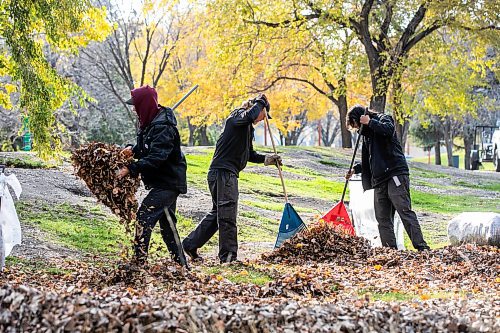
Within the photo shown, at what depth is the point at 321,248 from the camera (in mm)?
9297

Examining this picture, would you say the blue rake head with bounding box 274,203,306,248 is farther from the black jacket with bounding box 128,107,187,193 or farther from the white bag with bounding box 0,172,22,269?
the white bag with bounding box 0,172,22,269

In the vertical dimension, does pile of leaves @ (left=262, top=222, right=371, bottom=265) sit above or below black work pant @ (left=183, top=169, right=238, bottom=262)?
below

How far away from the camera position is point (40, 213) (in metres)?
11.3

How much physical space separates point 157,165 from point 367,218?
4.14 meters

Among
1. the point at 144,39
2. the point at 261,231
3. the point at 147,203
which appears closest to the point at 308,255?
the point at 147,203

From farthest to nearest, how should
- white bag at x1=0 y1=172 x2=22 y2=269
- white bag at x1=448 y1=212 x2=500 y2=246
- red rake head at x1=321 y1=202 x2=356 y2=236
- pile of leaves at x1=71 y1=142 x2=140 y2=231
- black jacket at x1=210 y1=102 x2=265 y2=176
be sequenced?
red rake head at x1=321 y1=202 x2=356 y2=236 → white bag at x1=448 y1=212 x2=500 y2=246 → black jacket at x1=210 y1=102 x2=265 y2=176 → white bag at x1=0 y1=172 x2=22 y2=269 → pile of leaves at x1=71 y1=142 x2=140 y2=231

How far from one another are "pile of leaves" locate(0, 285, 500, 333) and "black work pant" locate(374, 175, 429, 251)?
14.8ft

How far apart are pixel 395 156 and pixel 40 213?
4975 millimetres

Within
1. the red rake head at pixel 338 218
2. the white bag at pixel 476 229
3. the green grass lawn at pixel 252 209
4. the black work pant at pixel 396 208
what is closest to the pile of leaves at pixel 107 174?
the green grass lawn at pixel 252 209

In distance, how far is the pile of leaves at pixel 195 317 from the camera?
4289 mm

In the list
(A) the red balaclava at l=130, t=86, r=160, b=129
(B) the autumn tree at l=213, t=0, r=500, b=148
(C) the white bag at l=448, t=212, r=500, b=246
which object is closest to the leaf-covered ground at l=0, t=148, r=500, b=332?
(C) the white bag at l=448, t=212, r=500, b=246

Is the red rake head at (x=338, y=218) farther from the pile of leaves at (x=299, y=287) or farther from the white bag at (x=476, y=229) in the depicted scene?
the pile of leaves at (x=299, y=287)

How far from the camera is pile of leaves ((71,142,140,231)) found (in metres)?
6.95

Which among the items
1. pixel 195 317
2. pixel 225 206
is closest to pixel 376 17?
pixel 225 206
